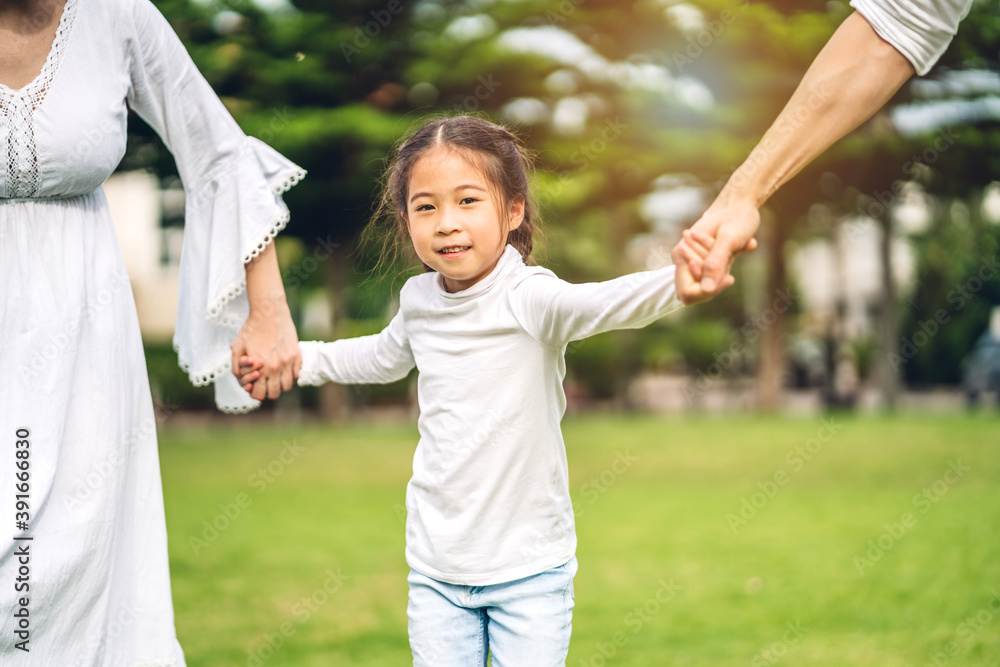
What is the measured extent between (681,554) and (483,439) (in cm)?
434

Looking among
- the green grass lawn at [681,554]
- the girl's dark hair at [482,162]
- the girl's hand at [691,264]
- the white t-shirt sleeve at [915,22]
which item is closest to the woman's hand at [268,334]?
the girl's dark hair at [482,162]

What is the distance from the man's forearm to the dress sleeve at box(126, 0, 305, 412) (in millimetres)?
1069

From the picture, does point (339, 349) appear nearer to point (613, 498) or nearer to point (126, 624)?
point (126, 624)

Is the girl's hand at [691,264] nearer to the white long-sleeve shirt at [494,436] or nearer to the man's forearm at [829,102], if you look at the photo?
the man's forearm at [829,102]

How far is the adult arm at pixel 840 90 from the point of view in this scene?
170 centimetres

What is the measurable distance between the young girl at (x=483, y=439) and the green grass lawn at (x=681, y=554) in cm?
206

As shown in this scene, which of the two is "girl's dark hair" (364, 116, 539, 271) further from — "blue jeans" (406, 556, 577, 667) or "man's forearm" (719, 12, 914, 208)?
"blue jeans" (406, 556, 577, 667)

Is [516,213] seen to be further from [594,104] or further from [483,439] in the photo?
[594,104]

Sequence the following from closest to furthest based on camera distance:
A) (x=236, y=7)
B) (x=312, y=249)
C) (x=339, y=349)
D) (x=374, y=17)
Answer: (x=339, y=349)
(x=236, y=7)
(x=374, y=17)
(x=312, y=249)

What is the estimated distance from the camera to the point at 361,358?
2389 mm

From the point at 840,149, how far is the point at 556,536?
970 cm

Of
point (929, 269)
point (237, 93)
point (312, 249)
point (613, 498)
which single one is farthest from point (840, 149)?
point (929, 269)

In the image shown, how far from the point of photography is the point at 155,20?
2027 mm

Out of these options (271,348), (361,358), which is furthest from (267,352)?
(361,358)
